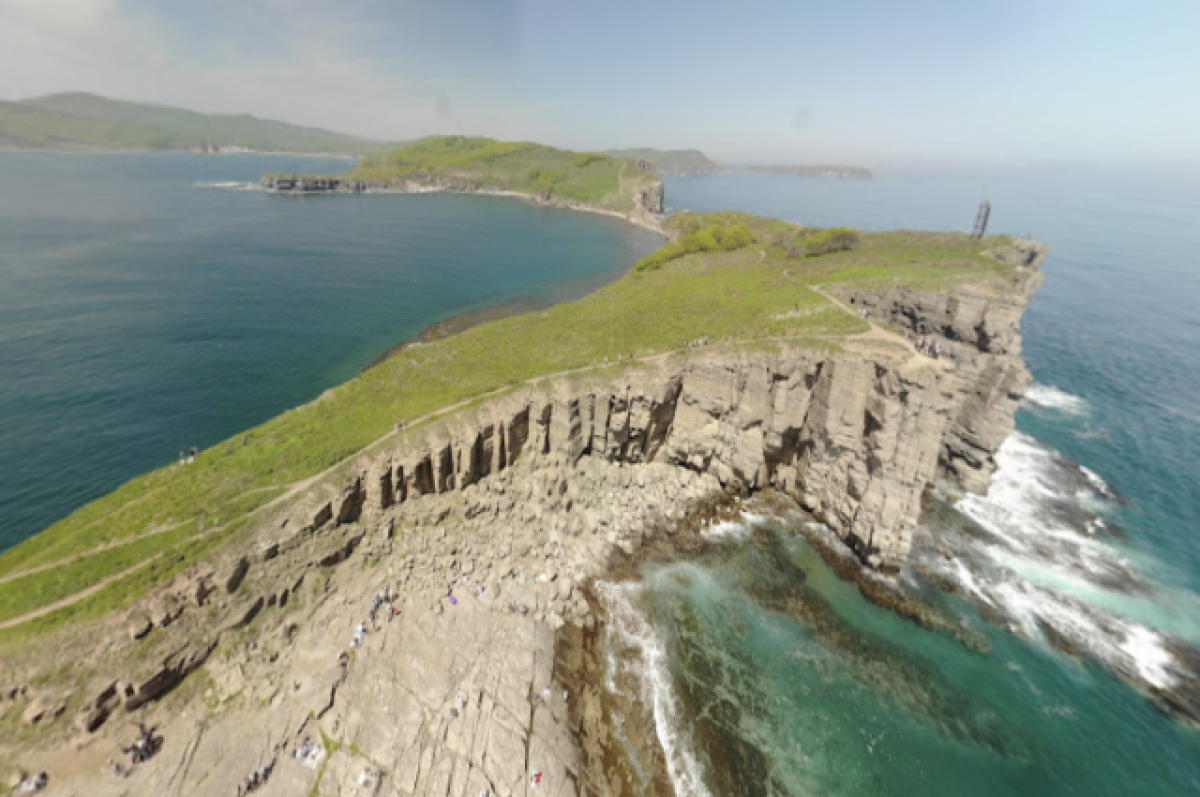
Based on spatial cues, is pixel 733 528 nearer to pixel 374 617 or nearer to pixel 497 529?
pixel 497 529

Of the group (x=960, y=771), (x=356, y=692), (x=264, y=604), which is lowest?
(x=960, y=771)

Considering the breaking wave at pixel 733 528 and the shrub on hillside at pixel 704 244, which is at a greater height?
the shrub on hillside at pixel 704 244

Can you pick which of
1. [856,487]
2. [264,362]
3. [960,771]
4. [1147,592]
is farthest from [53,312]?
[1147,592]

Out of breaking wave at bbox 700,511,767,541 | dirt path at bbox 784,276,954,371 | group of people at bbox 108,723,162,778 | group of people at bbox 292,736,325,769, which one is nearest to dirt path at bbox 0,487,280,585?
group of people at bbox 108,723,162,778

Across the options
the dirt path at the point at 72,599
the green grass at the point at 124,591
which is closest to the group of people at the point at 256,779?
the green grass at the point at 124,591

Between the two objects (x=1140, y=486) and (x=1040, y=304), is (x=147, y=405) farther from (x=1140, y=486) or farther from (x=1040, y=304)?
(x=1040, y=304)

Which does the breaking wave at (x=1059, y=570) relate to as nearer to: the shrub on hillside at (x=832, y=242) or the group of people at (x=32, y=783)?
the shrub on hillside at (x=832, y=242)

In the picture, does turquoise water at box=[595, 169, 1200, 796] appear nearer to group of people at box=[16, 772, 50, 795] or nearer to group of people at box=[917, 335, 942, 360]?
group of people at box=[917, 335, 942, 360]
